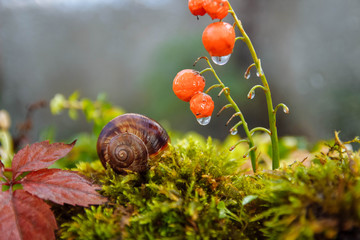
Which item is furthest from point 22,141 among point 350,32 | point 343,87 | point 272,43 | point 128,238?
point 350,32

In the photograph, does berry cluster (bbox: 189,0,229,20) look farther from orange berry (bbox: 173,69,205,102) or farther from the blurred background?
the blurred background

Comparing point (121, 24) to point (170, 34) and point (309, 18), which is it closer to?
point (170, 34)

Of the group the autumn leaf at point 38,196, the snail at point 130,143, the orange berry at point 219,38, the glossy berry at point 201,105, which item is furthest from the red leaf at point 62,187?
the orange berry at point 219,38

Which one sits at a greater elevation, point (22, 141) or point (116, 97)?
point (116, 97)

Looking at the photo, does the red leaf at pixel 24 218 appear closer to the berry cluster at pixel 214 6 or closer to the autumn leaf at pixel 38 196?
the autumn leaf at pixel 38 196

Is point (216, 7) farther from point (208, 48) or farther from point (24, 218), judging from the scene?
point (24, 218)

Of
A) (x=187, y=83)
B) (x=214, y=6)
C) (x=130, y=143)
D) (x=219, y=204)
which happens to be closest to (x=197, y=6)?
(x=214, y=6)

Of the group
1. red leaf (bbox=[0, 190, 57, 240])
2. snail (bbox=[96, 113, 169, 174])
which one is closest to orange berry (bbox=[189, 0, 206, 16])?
snail (bbox=[96, 113, 169, 174])
